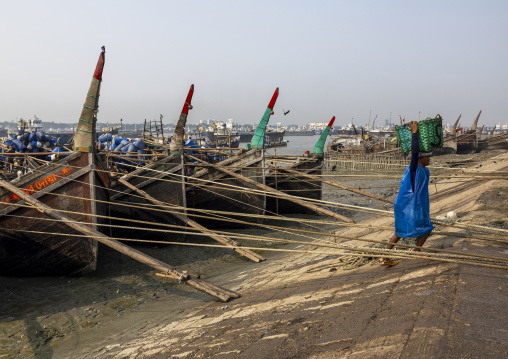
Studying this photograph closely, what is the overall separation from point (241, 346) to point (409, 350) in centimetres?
164

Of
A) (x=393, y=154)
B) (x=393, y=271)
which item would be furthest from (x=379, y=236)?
(x=393, y=154)

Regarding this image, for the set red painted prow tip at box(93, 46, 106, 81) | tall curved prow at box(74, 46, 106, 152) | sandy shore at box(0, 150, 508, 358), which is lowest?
sandy shore at box(0, 150, 508, 358)

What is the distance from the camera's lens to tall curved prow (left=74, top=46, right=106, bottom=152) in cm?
788

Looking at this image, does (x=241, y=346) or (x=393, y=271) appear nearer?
(x=241, y=346)

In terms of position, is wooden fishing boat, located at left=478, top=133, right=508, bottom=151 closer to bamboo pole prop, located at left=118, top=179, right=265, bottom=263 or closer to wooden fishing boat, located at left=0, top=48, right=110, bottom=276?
bamboo pole prop, located at left=118, top=179, right=265, bottom=263

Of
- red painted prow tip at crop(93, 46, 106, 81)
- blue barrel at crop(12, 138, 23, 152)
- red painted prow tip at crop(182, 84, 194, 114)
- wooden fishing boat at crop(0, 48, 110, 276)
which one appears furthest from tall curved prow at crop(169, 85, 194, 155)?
blue barrel at crop(12, 138, 23, 152)

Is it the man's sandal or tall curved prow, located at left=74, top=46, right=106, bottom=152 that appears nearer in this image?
the man's sandal

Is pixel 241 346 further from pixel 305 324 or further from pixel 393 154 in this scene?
pixel 393 154

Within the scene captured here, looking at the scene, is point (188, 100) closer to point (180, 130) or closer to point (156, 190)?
point (180, 130)

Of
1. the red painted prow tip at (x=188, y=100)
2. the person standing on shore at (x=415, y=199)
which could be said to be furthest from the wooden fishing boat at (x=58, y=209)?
the person standing on shore at (x=415, y=199)

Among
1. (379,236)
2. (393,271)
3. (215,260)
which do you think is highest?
(393,271)

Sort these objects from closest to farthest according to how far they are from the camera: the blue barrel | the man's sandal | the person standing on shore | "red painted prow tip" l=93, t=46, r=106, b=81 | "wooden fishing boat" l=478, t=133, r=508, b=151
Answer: the person standing on shore, the man's sandal, "red painted prow tip" l=93, t=46, r=106, b=81, the blue barrel, "wooden fishing boat" l=478, t=133, r=508, b=151

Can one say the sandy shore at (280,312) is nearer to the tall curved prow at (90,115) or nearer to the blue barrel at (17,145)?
the tall curved prow at (90,115)

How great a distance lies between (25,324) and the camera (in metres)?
6.40
